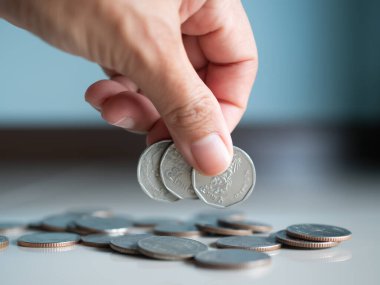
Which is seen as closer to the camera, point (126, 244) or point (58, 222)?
point (126, 244)

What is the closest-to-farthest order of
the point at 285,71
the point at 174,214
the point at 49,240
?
the point at 49,240 → the point at 174,214 → the point at 285,71

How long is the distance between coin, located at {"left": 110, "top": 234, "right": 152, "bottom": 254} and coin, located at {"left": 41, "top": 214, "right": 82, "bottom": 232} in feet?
0.73

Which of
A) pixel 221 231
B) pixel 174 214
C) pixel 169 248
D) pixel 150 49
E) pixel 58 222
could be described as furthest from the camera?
pixel 174 214

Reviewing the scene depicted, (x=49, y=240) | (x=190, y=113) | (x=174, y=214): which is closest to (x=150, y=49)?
(x=190, y=113)

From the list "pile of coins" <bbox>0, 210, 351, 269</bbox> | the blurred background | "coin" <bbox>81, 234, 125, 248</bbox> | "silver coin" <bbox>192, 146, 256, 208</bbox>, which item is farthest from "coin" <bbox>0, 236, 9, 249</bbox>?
the blurred background

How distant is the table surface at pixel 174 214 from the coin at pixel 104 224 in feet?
0.36

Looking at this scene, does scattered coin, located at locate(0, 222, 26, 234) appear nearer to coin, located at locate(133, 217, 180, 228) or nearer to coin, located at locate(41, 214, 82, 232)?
coin, located at locate(41, 214, 82, 232)

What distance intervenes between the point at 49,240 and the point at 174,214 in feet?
1.68

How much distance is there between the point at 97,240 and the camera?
3.51ft

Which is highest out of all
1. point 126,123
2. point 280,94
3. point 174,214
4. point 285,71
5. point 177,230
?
point 285,71

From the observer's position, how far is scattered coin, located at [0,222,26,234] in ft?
3.99

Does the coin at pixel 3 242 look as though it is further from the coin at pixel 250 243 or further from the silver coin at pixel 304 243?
the silver coin at pixel 304 243

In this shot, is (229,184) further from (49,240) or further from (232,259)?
(49,240)

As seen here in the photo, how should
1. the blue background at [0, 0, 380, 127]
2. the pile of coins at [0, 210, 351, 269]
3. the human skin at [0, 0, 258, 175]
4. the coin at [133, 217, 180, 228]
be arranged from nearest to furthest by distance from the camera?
1. the human skin at [0, 0, 258, 175]
2. the pile of coins at [0, 210, 351, 269]
3. the coin at [133, 217, 180, 228]
4. the blue background at [0, 0, 380, 127]
